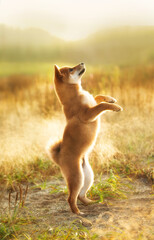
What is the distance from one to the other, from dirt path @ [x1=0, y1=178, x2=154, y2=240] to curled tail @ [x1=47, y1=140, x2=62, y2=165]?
2.22ft

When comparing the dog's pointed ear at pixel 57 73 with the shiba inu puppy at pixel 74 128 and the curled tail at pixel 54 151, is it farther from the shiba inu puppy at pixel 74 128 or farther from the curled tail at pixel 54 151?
the curled tail at pixel 54 151

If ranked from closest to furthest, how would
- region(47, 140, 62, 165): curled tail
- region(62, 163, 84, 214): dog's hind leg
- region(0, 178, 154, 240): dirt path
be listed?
region(0, 178, 154, 240): dirt path → region(62, 163, 84, 214): dog's hind leg → region(47, 140, 62, 165): curled tail

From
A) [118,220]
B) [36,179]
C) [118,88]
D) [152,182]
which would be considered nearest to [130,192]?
[152,182]

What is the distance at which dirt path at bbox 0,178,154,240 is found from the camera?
126 inches

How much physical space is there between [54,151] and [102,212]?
2.89 ft

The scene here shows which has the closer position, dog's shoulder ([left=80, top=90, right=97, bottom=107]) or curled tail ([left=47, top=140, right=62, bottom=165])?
dog's shoulder ([left=80, top=90, right=97, bottom=107])

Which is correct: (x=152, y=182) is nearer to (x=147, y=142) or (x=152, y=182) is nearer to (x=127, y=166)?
(x=127, y=166)

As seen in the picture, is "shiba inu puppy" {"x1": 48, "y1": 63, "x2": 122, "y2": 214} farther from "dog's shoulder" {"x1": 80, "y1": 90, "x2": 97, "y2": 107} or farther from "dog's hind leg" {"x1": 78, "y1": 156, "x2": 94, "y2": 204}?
"dog's hind leg" {"x1": 78, "y1": 156, "x2": 94, "y2": 204}

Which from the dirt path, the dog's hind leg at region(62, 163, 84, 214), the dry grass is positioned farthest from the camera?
the dry grass

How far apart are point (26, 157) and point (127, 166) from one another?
1.65 m

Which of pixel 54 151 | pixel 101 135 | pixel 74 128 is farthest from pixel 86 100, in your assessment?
pixel 101 135

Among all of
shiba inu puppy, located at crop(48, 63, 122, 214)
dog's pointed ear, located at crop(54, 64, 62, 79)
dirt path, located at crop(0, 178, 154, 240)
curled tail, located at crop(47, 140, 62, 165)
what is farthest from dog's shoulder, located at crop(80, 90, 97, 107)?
dirt path, located at crop(0, 178, 154, 240)

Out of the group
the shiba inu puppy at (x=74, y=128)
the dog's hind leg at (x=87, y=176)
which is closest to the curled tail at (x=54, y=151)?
the shiba inu puppy at (x=74, y=128)

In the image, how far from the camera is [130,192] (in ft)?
13.3
